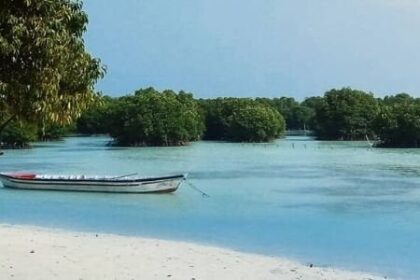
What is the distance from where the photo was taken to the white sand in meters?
9.76

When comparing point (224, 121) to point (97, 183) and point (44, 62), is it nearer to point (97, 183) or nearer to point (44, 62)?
point (97, 183)

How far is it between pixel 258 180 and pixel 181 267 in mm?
22619

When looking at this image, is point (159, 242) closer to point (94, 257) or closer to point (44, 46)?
point (94, 257)

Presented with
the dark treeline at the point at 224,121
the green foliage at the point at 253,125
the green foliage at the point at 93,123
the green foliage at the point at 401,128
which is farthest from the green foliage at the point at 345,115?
the green foliage at the point at 93,123

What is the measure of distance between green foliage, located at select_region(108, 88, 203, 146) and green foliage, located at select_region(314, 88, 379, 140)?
23.3m

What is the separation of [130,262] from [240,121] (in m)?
85.1

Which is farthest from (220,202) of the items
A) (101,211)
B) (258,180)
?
(258,180)

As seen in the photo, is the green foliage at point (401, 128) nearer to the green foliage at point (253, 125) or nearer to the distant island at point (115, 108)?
the distant island at point (115, 108)

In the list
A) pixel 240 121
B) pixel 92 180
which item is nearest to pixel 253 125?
pixel 240 121

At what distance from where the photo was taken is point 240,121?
95750mm

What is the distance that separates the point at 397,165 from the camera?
43969 mm

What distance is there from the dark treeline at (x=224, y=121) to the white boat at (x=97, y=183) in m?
38.4

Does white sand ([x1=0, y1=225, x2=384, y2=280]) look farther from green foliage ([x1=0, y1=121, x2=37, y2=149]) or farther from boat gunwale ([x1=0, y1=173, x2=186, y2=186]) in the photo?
green foliage ([x1=0, y1=121, x2=37, y2=149])

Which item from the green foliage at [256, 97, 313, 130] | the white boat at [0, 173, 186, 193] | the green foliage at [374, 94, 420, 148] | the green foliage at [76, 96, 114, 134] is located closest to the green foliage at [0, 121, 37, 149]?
the green foliage at [76, 96, 114, 134]
